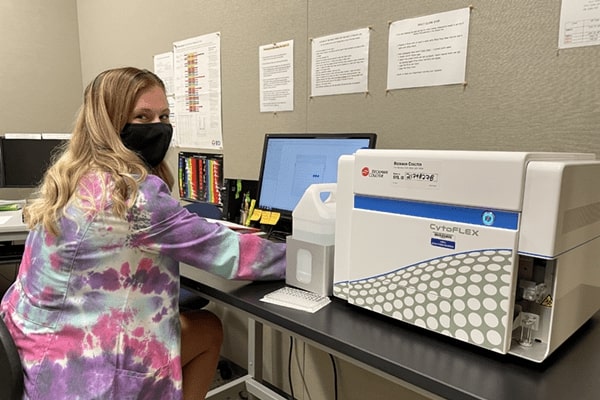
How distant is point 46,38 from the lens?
3152 mm

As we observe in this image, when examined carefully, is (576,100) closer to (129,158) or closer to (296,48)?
(296,48)

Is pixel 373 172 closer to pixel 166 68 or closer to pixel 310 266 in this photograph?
pixel 310 266

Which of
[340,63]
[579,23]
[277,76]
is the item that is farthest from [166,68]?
[579,23]

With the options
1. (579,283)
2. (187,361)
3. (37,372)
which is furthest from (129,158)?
(579,283)

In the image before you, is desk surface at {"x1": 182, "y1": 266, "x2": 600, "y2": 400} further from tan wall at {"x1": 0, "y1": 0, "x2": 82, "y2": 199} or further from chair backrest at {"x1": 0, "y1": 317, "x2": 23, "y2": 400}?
tan wall at {"x1": 0, "y1": 0, "x2": 82, "y2": 199}

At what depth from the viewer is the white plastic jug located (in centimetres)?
106

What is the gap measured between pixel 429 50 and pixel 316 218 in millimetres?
727

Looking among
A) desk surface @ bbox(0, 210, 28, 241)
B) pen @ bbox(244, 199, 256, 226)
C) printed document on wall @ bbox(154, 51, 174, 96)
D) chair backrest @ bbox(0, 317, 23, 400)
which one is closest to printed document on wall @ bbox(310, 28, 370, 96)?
pen @ bbox(244, 199, 256, 226)

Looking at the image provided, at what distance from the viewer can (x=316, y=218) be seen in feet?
3.51

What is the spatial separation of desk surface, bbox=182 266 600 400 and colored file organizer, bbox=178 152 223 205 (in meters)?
1.31

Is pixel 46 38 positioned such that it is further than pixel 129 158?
Yes

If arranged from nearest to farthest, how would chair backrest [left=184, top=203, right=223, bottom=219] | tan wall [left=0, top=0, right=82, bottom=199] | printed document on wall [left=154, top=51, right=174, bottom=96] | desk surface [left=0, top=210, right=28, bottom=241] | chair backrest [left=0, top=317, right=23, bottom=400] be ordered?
chair backrest [left=0, top=317, right=23, bottom=400] < chair backrest [left=184, top=203, right=223, bottom=219] < desk surface [left=0, top=210, right=28, bottom=241] < printed document on wall [left=154, top=51, right=174, bottom=96] < tan wall [left=0, top=0, right=82, bottom=199]

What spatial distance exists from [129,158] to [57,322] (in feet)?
1.47

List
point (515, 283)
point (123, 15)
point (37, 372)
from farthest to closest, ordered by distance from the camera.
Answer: point (123, 15)
point (37, 372)
point (515, 283)
